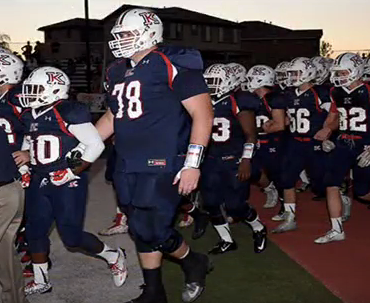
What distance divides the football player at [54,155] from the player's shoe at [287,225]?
8.22 feet

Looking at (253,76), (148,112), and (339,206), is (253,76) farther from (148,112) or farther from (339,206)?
(148,112)

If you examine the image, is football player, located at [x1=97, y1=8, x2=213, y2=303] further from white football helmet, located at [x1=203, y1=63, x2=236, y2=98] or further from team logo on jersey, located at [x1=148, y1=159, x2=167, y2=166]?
white football helmet, located at [x1=203, y1=63, x2=236, y2=98]

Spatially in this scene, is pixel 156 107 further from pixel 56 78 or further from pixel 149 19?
pixel 56 78

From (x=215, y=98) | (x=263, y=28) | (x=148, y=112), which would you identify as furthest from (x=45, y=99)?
(x=263, y=28)

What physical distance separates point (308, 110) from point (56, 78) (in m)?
3.10

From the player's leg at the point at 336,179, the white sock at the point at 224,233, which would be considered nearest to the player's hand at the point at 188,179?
the white sock at the point at 224,233

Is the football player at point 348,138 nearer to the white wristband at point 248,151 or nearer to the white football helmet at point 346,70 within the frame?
the white football helmet at point 346,70

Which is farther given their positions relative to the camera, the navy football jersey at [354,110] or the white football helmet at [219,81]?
the navy football jersey at [354,110]

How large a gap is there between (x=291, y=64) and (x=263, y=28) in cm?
4952

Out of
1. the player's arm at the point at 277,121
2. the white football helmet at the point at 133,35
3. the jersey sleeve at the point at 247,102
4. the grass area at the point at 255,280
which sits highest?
the white football helmet at the point at 133,35

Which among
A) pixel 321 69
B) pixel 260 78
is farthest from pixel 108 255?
pixel 321 69

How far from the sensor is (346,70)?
6.11 metres

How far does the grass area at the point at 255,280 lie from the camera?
4.77 metres

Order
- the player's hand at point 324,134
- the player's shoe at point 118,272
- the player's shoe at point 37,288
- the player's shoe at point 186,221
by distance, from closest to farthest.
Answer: the player's shoe at point 37,288 → the player's shoe at point 118,272 → the player's hand at point 324,134 → the player's shoe at point 186,221
